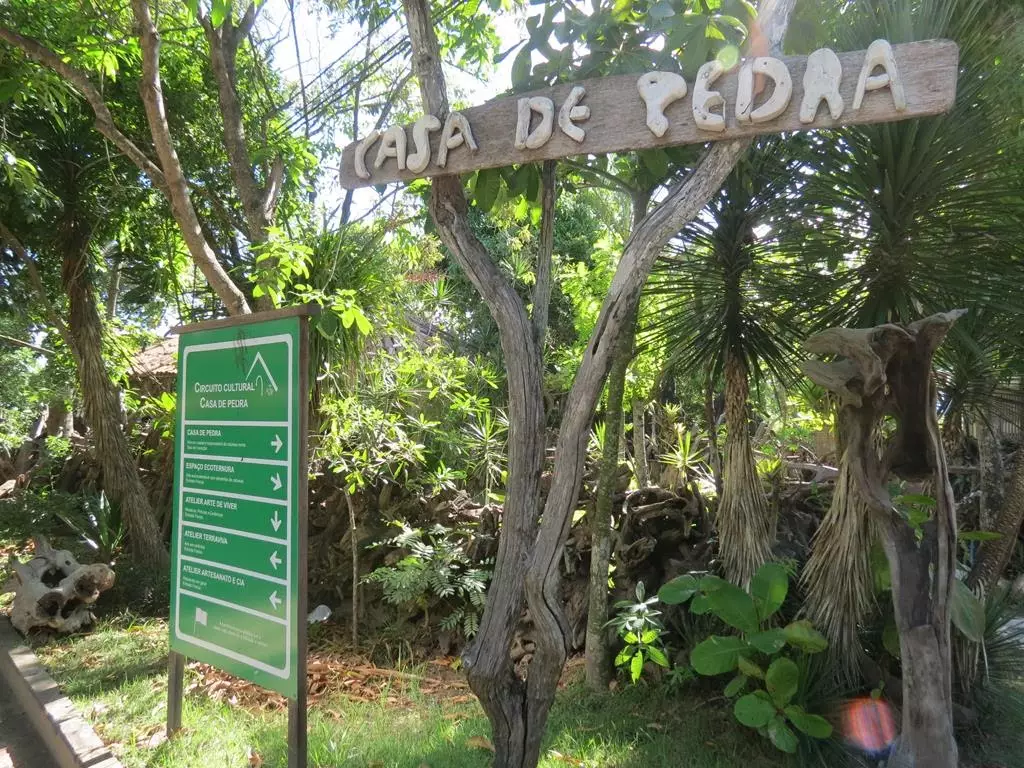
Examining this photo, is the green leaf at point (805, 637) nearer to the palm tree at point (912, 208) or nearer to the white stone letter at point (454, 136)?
the palm tree at point (912, 208)

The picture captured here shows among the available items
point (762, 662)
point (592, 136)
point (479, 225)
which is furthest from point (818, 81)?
point (479, 225)

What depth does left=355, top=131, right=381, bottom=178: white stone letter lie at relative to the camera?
10.4 feet

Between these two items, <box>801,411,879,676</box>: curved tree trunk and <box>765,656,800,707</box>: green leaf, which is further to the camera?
<box>801,411,879,676</box>: curved tree trunk

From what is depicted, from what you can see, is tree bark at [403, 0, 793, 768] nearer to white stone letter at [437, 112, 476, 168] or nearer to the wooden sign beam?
the wooden sign beam

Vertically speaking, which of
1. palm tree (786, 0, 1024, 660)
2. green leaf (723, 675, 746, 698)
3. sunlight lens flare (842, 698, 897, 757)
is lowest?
sunlight lens flare (842, 698, 897, 757)

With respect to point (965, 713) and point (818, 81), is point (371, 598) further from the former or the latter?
point (818, 81)

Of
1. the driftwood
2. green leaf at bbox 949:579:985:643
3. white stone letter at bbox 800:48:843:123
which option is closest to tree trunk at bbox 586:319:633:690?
green leaf at bbox 949:579:985:643

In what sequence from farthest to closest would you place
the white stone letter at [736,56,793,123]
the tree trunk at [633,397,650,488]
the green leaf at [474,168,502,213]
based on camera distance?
the tree trunk at [633,397,650,488], the green leaf at [474,168,502,213], the white stone letter at [736,56,793,123]

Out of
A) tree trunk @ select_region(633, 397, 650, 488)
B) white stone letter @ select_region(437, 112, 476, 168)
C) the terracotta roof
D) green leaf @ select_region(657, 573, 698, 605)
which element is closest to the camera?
white stone letter @ select_region(437, 112, 476, 168)

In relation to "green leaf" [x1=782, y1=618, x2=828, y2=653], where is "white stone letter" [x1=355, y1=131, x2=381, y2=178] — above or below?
above

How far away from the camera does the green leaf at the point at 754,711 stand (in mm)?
3457

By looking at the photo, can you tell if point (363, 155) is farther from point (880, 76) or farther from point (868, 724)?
point (868, 724)

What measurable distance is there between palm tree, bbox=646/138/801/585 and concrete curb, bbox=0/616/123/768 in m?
3.58

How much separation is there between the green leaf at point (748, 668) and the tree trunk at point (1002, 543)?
1655 mm
